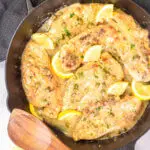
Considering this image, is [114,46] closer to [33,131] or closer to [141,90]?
[141,90]

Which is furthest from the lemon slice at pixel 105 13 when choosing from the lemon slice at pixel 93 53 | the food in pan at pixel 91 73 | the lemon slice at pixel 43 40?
the lemon slice at pixel 43 40

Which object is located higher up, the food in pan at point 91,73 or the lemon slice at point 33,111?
the food in pan at point 91,73

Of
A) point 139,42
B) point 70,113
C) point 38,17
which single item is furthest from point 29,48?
point 139,42

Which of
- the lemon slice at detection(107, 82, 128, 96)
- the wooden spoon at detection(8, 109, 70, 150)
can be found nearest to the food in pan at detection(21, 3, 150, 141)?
the lemon slice at detection(107, 82, 128, 96)

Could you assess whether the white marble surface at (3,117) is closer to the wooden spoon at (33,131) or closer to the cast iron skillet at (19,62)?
the cast iron skillet at (19,62)

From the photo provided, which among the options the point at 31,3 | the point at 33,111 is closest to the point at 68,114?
the point at 33,111

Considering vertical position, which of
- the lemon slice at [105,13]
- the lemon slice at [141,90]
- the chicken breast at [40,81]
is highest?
the lemon slice at [105,13]

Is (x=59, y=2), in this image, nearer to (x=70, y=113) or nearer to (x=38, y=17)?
(x=38, y=17)
